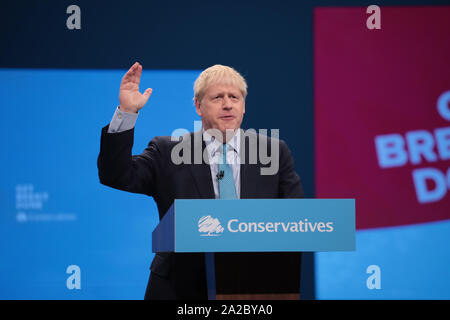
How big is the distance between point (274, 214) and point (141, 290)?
2.64 meters

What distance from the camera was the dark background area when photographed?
400 centimetres

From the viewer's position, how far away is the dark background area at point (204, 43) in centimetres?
400

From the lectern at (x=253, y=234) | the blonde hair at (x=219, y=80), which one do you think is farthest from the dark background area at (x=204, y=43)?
the lectern at (x=253, y=234)

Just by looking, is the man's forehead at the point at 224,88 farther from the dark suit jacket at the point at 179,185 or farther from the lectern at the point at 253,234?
the lectern at the point at 253,234

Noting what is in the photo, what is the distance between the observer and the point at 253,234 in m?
1.46

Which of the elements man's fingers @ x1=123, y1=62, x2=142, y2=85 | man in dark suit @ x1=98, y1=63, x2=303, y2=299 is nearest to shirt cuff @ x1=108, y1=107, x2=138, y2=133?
man in dark suit @ x1=98, y1=63, x2=303, y2=299

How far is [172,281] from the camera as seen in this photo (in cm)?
180

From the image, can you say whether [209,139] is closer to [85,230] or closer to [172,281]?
[172,281]

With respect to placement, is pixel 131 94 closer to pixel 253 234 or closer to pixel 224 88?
pixel 224 88

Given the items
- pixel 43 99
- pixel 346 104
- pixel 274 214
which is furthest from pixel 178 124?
pixel 274 214

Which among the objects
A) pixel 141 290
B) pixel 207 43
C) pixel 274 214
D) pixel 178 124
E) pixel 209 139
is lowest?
pixel 141 290

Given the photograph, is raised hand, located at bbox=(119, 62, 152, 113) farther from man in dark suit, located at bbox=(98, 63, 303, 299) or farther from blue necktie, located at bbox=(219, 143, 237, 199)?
blue necktie, located at bbox=(219, 143, 237, 199)

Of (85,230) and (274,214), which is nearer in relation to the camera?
(274,214)

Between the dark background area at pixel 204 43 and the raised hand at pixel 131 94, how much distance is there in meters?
2.09
